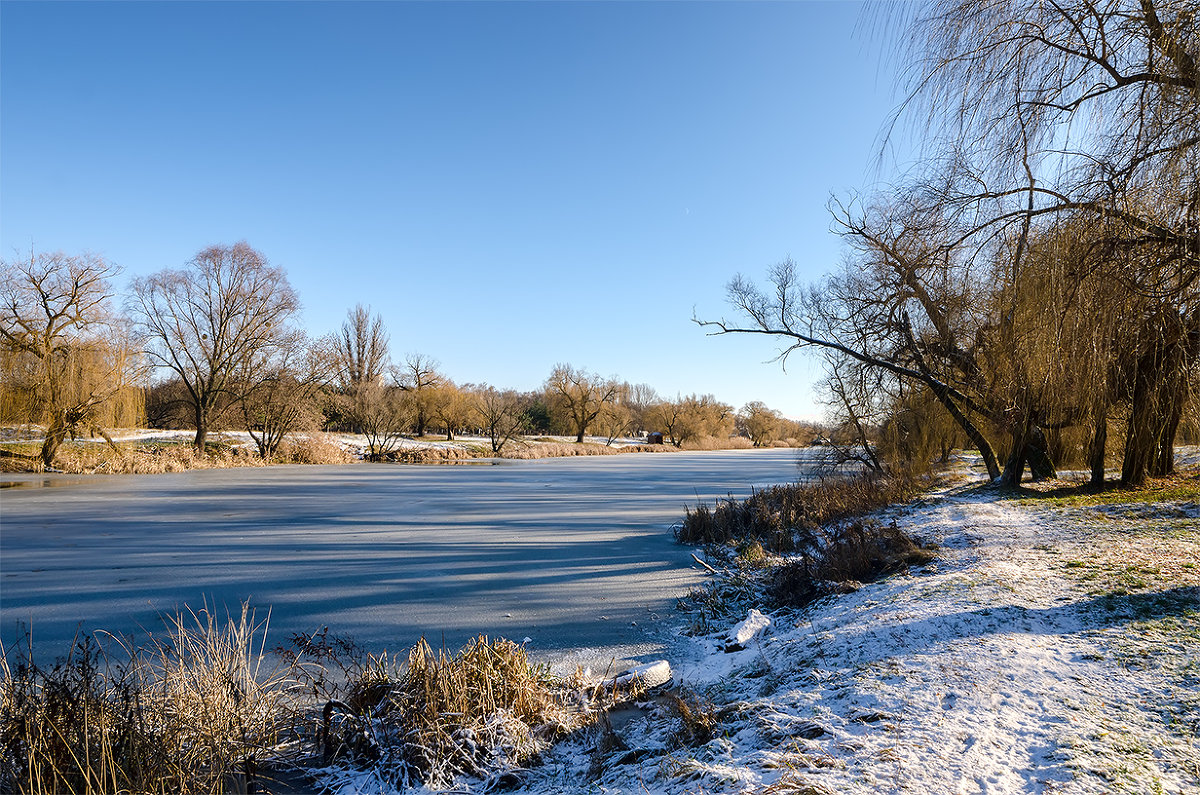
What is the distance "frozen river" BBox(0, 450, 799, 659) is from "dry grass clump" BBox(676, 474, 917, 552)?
2.45 ft

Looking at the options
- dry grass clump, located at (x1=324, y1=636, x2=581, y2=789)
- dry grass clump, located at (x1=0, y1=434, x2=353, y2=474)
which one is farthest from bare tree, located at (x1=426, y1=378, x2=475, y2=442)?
dry grass clump, located at (x1=324, y1=636, x2=581, y2=789)

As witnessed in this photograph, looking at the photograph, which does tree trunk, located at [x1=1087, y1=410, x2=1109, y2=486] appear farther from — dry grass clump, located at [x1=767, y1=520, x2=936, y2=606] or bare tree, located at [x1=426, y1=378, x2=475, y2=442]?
bare tree, located at [x1=426, y1=378, x2=475, y2=442]

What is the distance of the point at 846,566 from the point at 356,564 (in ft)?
18.8

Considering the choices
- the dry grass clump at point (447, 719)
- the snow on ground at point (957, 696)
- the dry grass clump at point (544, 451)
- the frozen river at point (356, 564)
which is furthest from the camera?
the dry grass clump at point (544, 451)

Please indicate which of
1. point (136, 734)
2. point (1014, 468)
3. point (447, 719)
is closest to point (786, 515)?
point (1014, 468)

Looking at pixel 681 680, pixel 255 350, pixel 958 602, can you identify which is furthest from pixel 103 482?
pixel 958 602

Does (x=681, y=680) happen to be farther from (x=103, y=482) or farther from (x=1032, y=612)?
(x=103, y=482)

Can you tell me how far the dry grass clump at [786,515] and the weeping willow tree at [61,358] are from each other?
20377mm

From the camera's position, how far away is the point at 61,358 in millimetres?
20266

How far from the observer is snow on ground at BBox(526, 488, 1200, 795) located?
2209 millimetres

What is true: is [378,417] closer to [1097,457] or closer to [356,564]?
[356,564]

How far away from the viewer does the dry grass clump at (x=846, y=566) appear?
5.80 meters

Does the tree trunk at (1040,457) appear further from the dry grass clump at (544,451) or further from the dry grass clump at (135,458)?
the dry grass clump at (544,451)

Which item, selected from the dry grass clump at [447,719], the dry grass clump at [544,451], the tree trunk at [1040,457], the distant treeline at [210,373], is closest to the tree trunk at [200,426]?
the distant treeline at [210,373]
